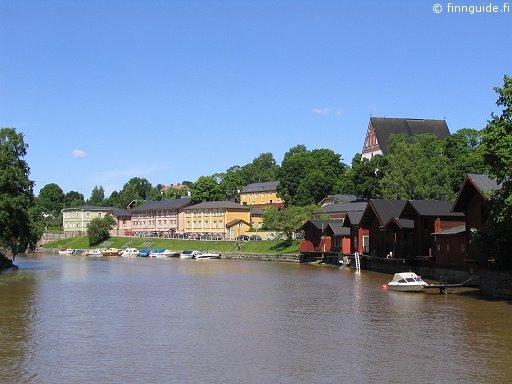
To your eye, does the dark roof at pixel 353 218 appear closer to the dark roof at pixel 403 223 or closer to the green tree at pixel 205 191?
the dark roof at pixel 403 223

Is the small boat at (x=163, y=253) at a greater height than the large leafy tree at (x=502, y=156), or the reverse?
the large leafy tree at (x=502, y=156)

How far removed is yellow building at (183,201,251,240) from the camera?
500ft

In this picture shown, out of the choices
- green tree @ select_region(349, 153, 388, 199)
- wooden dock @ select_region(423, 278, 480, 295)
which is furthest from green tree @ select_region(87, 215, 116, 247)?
wooden dock @ select_region(423, 278, 480, 295)

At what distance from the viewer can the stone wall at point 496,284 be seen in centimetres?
4228

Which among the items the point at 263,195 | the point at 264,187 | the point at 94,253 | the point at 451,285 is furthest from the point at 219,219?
the point at 451,285

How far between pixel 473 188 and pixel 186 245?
94394 mm

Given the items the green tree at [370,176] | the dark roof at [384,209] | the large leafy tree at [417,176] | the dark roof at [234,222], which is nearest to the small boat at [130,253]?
the dark roof at [234,222]

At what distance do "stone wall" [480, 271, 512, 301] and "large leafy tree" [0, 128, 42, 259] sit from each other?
4735 centimetres

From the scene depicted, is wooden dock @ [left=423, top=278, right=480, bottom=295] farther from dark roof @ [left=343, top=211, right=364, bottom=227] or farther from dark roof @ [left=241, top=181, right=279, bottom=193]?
dark roof @ [left=241, top=181, right=279, bottom=193]

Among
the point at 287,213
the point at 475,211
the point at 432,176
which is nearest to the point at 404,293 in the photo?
the point at 475,211

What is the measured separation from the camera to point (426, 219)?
213 ft

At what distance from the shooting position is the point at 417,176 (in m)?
93.6

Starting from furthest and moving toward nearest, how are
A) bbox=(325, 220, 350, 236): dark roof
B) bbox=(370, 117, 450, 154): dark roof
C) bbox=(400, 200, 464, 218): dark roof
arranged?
bbox=(370, 117, 450, 154): dark roof → bbox=(325, 220, 350, 236): dark roof → bbox=(400, 200, 464, 218): dark roof

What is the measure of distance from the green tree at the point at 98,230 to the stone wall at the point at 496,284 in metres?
132
